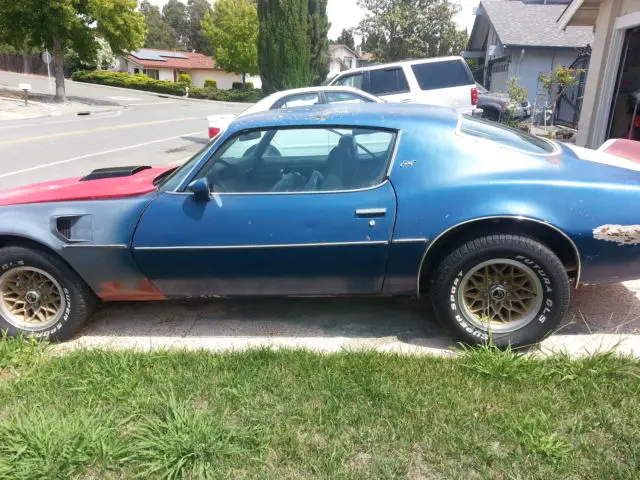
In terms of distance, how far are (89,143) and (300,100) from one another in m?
8.56

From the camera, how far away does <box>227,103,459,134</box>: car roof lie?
130 inches

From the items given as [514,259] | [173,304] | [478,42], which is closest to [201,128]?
[173,304]

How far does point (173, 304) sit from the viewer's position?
4078mm

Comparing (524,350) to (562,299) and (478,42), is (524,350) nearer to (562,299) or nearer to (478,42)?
(562,299)

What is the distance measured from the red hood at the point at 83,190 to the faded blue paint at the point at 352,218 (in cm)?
7

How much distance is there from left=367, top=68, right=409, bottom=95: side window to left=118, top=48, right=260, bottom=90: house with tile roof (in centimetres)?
5127

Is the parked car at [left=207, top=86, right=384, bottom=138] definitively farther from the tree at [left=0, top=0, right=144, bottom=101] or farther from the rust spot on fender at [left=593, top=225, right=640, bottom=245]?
the tree at [left=0, top=0, right=144, bottom=101]

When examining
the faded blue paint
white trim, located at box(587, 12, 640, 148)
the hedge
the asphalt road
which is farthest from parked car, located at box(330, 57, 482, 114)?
the hedge

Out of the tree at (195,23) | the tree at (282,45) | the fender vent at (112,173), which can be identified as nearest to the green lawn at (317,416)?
the fender vent at (112,173)

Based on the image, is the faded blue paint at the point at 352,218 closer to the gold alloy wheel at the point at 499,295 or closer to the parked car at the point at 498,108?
the gold alloy wheel at the point at 499,295

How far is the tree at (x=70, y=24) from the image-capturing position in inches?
958

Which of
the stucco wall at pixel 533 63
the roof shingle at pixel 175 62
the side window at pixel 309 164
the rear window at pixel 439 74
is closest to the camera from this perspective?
the side window at pixel 309 164

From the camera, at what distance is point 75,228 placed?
3301 millimetres

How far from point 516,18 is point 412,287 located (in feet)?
87.8
